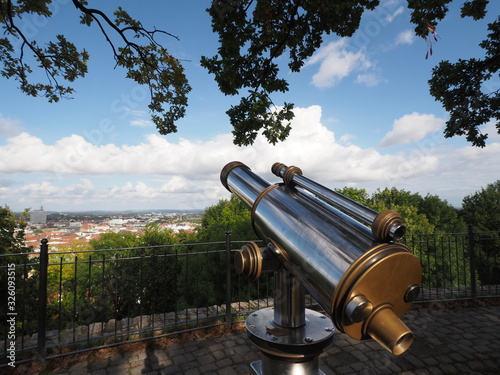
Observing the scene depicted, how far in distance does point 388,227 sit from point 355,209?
314 mm

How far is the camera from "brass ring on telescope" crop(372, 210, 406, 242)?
3.00 feet

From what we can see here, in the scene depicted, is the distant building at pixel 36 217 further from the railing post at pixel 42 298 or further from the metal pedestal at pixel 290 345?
the metal pedestal at pixel 290 345

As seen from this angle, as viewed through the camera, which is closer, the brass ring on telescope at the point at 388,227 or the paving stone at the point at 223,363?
the brass ring on telescope at the point at 388,227

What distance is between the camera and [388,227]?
3.03 ft

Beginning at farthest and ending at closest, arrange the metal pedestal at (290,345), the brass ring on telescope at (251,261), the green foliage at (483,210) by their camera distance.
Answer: the green foliage at (483,210) → the brass ring on telescope at (251,261) → the metal pedestal at (290,345)

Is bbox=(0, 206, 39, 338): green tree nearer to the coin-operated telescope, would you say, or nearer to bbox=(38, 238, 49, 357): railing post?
bbox=(38, 238, 49, 357): railing post

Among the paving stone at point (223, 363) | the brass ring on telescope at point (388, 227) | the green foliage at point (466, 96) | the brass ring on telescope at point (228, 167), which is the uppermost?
the green foliage at point (466, 96)

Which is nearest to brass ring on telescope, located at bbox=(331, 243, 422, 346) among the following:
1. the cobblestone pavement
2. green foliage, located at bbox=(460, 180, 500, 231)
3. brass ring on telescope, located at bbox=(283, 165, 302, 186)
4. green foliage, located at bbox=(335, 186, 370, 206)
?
brass ring on telescope, located at bbox=(283, 165, 302, 186)

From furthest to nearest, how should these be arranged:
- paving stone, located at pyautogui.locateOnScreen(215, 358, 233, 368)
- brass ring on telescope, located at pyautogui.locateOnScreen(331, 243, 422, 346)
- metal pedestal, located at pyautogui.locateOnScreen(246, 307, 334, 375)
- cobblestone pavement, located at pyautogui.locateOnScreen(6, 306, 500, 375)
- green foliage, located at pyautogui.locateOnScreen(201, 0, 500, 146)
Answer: green foliage, located at pyautogui.locateOnScreen(201, 0, 500, 146), paving stone, located at pyautogui.locateOnScreen(215, 358, 233, 368), cobblestone pavement, located at pyautogui.locateOnScreen(6, 306, 500, 375), metal pedestal, located at pyautogui.locateOnScreen(246, 307, 334, 375), brass ring on telescope, located at pyautogui.locateOnScreen(331, 243, 422, 346)

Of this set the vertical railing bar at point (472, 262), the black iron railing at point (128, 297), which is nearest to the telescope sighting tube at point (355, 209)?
the black iron railing at point (128, 297)

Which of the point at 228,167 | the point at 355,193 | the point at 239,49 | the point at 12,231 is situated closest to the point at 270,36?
the point at 239,49

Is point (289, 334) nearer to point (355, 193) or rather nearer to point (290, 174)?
point (290, 174)

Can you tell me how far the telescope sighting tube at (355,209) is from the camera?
3.03 feet

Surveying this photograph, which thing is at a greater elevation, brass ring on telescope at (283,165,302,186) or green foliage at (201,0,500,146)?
green foliage at (201,0,500,146)
